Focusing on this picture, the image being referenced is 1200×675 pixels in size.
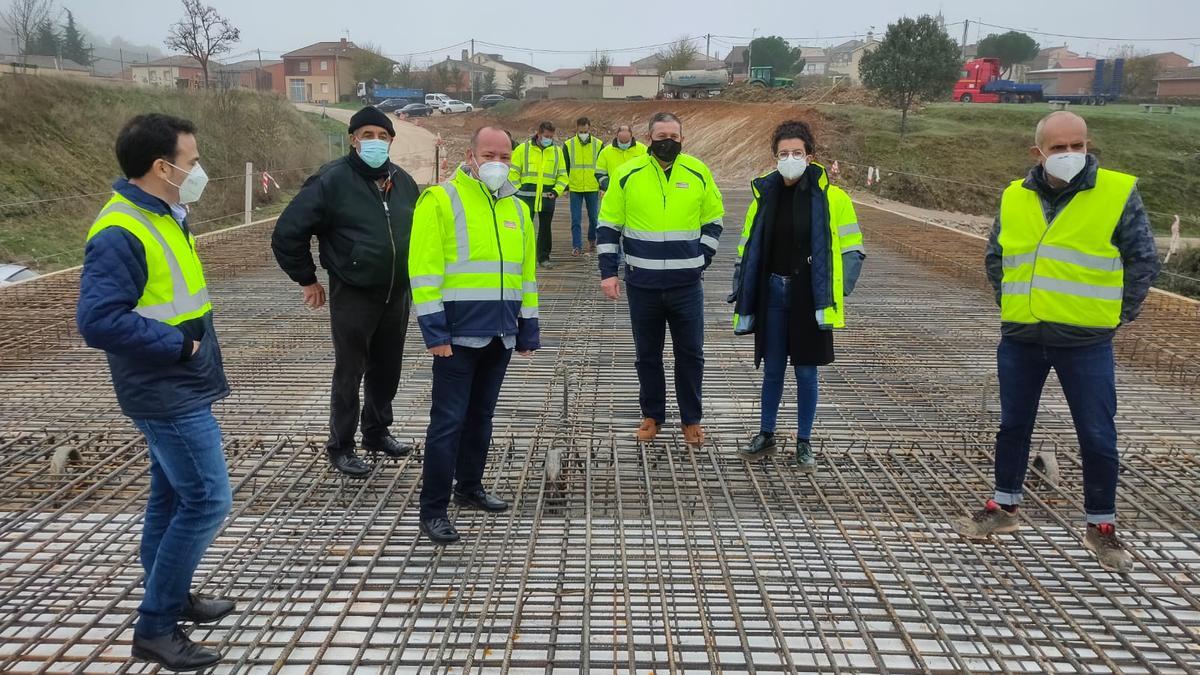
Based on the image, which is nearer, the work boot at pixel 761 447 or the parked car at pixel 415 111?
the work boot at pixel 761 447

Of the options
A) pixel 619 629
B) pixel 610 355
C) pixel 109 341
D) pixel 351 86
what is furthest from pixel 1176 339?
pixel 351 86

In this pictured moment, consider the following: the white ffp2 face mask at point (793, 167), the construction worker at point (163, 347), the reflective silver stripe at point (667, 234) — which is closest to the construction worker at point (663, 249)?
the reflective silver stripe at point (667, 234)

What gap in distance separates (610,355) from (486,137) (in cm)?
280

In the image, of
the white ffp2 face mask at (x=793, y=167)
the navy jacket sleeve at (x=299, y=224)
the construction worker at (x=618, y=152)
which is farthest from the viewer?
the construction worker at (x=618, y=152)

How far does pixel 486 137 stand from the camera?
285 centimetres

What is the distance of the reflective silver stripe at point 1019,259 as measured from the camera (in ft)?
9.29

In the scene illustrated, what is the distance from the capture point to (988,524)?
299 cm

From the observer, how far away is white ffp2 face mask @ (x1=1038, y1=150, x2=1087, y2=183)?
268cm

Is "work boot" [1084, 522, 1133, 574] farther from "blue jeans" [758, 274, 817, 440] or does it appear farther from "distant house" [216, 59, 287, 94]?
"distant house" [216, 59, 287, 94]

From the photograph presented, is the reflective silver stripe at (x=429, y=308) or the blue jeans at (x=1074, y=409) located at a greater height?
the reflective silver stripe at (x=429, y=308)

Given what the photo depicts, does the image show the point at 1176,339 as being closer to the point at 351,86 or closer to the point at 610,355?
the point at 610,355

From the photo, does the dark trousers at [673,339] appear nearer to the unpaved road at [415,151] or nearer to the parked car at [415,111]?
the unpaved road at [415,151]

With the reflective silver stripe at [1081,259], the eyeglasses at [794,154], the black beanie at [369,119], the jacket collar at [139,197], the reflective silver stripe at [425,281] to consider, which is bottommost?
the reflective silver stripe at [425,281]

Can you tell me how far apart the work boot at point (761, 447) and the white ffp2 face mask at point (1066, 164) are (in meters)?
1.55
